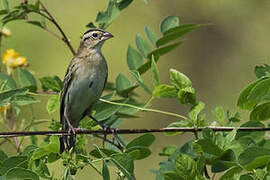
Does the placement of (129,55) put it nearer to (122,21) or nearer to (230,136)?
(230,136)

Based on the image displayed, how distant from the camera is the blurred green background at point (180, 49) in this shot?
7.55m

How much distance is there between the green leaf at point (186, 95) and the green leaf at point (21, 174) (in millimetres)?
643

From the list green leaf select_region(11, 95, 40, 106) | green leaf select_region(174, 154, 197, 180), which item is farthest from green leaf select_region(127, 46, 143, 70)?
green leaf select_region(174, 154, 197, 180)

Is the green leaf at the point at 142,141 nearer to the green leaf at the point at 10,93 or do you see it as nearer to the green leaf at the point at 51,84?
the green leaf at the point at 10,93

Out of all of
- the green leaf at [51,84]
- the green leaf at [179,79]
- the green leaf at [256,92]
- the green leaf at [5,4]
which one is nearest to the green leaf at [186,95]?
the green leaf at [179,79]

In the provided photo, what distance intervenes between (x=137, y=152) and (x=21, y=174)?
0.48m

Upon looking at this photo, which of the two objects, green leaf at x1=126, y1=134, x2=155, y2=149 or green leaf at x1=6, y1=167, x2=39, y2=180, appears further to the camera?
green leaf at x1=126, y1=134, x2=155, y2=149

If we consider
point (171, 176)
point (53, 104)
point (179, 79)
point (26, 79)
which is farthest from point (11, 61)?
point (171, 176)

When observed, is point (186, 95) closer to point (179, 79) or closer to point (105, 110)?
point (179, 79)

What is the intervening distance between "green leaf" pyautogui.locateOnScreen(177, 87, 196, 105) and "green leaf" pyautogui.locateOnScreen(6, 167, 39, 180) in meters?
0.64

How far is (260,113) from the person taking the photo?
2320mm

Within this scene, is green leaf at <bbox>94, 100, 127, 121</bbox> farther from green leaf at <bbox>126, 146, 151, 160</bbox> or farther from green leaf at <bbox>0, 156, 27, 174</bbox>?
green leaf at <bbox>0, 156, 27, 174</bbox>

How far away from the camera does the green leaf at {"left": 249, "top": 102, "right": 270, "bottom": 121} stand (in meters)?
2.29

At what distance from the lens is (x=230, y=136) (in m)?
2.14
